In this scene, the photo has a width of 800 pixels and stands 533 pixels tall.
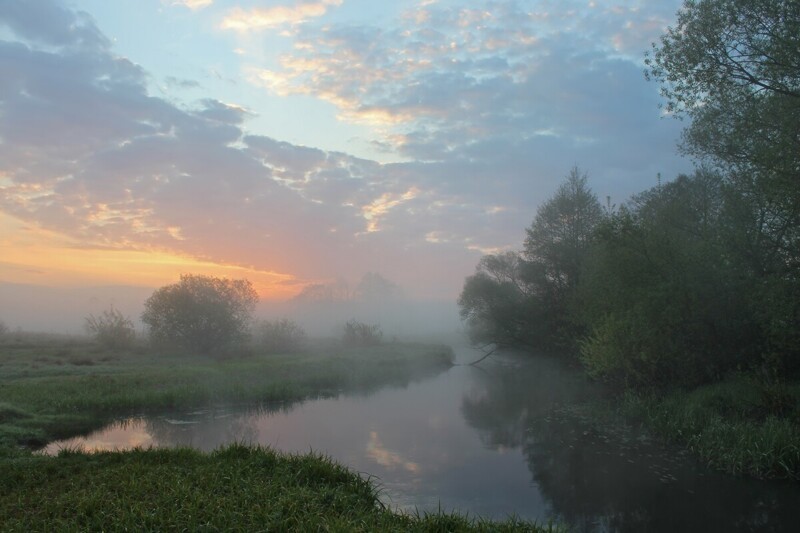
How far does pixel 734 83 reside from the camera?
58.6 feet

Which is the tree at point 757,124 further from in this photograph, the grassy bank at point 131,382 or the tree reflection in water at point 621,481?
the grassy bank at point 131,382

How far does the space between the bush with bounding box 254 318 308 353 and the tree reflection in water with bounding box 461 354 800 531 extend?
104 feet

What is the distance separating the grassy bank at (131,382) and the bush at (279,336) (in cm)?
656

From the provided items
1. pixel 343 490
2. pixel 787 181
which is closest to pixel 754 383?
pixel 787 181

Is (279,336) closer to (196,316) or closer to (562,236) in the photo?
(196,316)

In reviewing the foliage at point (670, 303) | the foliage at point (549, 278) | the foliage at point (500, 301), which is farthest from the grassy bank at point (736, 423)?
the foliage at point (500, 301)

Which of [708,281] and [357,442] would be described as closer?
[357,442]

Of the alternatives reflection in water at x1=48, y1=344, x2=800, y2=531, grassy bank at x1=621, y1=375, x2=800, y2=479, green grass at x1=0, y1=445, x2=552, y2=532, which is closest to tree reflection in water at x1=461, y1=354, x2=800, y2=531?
reflection in water at x1=48, y1=344, x2=800, y2=531

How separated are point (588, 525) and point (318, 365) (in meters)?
28.4

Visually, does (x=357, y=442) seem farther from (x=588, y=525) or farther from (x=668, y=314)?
(x=668, y=314)

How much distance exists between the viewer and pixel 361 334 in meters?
63.5

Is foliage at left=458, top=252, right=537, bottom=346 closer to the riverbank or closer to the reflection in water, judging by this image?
the reflection in water

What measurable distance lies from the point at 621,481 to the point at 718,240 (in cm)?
1215

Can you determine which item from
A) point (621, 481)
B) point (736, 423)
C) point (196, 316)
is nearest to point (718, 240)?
point (736, 423)
